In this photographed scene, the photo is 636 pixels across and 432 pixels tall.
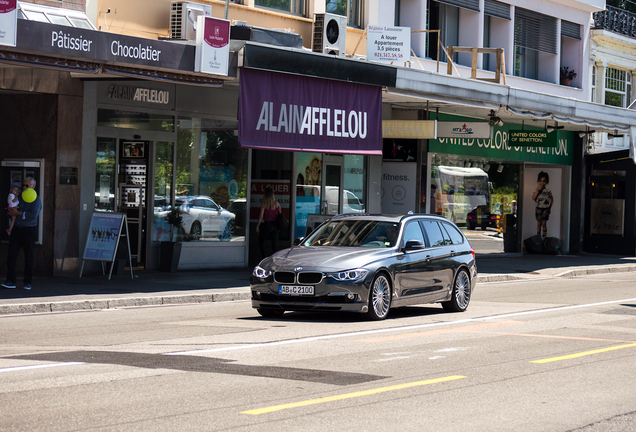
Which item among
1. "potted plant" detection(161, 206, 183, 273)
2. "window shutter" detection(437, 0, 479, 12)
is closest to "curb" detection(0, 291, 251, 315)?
"potted plant" detection(161, 206, 183, 273)

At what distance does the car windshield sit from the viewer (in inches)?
505

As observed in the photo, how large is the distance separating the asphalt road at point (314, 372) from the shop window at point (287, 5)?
33.1ft

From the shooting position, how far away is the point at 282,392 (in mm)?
7086

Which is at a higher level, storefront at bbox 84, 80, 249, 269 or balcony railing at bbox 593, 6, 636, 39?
balcony railing at bbox 593, 6, 636, 39

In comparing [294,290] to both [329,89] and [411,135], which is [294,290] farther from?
[411,135]

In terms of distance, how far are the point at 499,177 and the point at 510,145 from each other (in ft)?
4.52

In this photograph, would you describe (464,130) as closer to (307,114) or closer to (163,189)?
(307,114)

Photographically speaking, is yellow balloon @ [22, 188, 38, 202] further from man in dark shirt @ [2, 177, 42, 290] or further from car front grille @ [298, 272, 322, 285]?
car front grille @ [298, 272, 322, 285]

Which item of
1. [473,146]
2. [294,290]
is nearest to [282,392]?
[294,290]

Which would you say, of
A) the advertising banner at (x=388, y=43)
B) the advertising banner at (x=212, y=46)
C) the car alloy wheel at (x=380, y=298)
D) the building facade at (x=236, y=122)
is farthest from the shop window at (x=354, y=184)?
the car alloy wheel at (x=380, y=298)

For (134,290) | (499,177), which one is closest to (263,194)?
(134,290)

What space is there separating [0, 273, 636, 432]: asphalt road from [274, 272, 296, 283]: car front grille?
1.89 ft

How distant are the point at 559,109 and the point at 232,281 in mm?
11539

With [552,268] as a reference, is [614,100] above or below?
above
